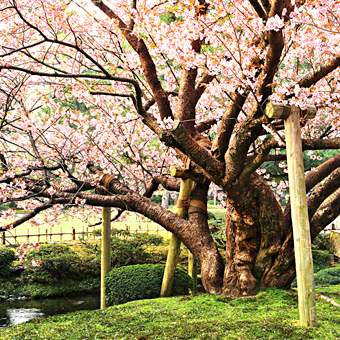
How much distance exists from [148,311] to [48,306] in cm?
478

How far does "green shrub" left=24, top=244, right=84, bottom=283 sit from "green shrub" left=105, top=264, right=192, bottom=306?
389 centimetres

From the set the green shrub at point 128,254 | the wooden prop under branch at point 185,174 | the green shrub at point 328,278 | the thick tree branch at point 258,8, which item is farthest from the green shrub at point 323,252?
the thick tree branch at point 258,8

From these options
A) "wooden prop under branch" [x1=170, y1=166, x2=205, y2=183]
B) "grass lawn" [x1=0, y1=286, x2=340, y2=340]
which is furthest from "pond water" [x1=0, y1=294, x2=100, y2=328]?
"wooden prop under branch" [x1=170, y1=166, x2=205, y2=183]

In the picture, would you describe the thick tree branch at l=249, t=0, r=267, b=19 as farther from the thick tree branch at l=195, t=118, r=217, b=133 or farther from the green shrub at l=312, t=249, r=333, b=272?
the green shrub at l=312, t=249, r=333, b=272

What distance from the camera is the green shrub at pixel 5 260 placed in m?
9.88

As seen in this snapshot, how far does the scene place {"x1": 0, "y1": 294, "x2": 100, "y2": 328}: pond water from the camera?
7.61 meters

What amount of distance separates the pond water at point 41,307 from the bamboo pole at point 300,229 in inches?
240

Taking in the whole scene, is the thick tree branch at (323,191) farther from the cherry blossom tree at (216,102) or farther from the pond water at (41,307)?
the pond water at (41,307)

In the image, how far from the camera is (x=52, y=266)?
9805 millimetres

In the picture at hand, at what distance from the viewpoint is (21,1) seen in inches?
227

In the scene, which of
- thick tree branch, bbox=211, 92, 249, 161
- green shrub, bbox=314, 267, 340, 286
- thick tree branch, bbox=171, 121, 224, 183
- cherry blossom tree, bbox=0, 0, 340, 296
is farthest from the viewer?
green shrub, bbox=314, 267, 340, 286

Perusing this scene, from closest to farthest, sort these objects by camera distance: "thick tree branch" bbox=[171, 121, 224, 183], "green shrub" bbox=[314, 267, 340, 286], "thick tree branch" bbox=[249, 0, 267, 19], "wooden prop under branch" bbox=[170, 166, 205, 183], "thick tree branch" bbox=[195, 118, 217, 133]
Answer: "thick tree branch" bbox=[249, 0, 267, 19] → "thick tree branch" bbox=[171, 121, 224, 183] → "wooden prop under branch" bbox=[170, 166, 205, 183] → "thick tree branch" bbox=[195, 118, 217, 133] → "green shrub" bbox=[314, 267, 340, 286]

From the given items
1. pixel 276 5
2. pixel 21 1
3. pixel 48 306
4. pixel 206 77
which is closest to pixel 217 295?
pixel 206 77

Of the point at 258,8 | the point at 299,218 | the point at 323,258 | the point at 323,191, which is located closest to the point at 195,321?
the point at 299,218
